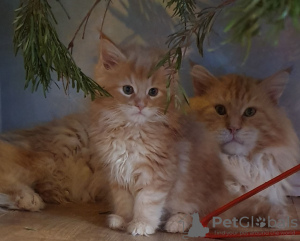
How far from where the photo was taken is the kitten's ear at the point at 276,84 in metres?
1.39

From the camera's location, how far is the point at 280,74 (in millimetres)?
1391

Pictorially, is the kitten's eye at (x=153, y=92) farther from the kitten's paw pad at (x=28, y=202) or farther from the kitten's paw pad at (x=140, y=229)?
the kitten's paw pad at (x=28, y=202)

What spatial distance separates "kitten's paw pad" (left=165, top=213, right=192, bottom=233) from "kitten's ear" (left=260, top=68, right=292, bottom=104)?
520 millimetres

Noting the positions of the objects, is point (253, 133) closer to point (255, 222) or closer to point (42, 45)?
point (255, 222)

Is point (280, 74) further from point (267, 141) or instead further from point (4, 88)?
point (4, 88)

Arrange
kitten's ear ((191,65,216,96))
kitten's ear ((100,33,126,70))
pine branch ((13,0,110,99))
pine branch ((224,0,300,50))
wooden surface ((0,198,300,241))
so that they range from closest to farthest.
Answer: pine branch ((224,0,300,50)) < pine branch ((13,0,110,99)) < wooden surface ((0,198,300,241)) < kitten's ear ((100,33,126,70)) < kitten's ear ((191,65,216,96))

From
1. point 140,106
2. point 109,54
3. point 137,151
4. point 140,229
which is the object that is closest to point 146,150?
point 137,151

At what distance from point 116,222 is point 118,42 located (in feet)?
2.14

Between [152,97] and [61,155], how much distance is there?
1.68ft

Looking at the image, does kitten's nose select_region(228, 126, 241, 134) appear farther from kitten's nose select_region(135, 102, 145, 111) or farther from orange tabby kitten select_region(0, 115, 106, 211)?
orange tabby kitten select_region(0, 115, 106, 211)

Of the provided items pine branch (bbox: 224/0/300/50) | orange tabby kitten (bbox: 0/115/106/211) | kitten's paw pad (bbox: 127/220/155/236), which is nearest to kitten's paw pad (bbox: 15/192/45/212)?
orange tabby kitten (bbox: 0/115/106/211)

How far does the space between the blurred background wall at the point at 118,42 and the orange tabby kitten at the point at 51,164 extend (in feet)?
0.26

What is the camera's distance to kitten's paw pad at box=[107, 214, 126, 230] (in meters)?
1.26

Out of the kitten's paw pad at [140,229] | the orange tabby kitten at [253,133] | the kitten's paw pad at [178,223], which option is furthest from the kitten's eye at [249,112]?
the kitten's paw pad at [140,229]
